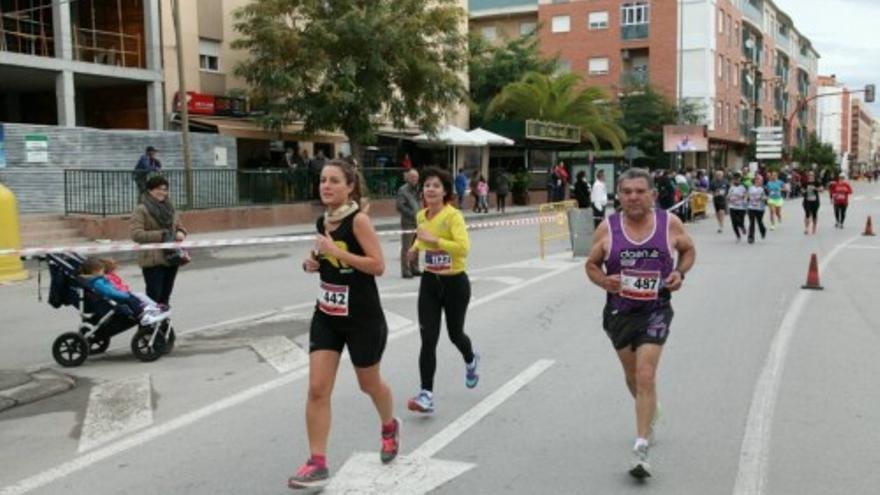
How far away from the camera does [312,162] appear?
2794 cm

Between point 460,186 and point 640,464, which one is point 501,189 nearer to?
point 460,186

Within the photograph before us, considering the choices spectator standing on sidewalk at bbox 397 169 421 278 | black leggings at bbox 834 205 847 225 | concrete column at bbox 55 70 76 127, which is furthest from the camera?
black leggings at bbox 834 205 847 225

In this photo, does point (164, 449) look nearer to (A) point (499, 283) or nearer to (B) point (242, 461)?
(B) point (242, 461)

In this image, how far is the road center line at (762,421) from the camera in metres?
4.97

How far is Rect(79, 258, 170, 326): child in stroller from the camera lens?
801cm

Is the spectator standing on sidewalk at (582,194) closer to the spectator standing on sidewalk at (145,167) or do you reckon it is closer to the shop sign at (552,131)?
the spectator standing on sidewalk at (145,167)

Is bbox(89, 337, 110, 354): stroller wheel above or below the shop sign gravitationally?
below

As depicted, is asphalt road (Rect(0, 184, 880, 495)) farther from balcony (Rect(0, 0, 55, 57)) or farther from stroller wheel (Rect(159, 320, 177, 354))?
balcony (Rect(0, 0, 55, 57))

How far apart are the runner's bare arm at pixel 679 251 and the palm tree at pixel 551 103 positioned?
130 ft

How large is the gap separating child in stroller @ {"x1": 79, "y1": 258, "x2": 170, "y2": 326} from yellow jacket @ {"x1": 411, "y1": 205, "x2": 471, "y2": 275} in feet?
9.80

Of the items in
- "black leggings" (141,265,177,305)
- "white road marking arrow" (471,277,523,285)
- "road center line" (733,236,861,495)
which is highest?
"black leggings" (141,265,177,305)

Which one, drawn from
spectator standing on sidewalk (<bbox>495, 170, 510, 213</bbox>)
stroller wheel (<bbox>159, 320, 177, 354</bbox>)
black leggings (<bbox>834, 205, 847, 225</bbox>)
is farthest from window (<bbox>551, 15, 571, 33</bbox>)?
stroller wheel (<bbox>159, 320, 177, 354</bbox>)

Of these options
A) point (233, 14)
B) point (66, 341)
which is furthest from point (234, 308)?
point (233, 14)

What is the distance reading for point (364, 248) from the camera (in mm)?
4805
